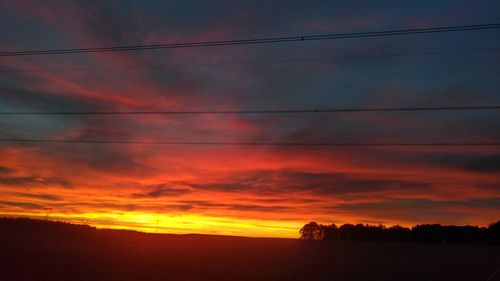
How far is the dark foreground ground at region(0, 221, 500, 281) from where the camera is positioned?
3375 centimetres

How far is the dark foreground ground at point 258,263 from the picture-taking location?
3375cm

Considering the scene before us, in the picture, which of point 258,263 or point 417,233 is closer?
point 258,263

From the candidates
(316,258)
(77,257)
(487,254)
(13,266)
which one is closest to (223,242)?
(316,258)

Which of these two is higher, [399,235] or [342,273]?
[399,235]

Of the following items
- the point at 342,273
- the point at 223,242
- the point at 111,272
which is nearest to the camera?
the point at 111,272

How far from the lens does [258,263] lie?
4703 cm

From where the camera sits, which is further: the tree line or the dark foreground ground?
the tree line

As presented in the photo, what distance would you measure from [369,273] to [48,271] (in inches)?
965

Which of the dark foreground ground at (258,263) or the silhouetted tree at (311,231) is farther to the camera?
the silhouetted tree at (311,231)

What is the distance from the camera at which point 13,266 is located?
3434 centimetres

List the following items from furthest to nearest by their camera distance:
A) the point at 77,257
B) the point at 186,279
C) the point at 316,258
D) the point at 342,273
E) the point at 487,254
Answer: the point at 487,254 < the point at 316,258 < the point at 77,257 < the point at 342,273 < the point at 186,279

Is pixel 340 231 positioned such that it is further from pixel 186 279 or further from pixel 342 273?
pixel 186 279

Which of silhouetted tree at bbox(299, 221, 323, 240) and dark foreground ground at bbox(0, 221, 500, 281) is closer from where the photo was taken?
dark foreground ground at bbox(0, 221, 500, 281)

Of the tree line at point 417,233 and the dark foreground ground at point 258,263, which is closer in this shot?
the dark foreground ground at point 258,263
